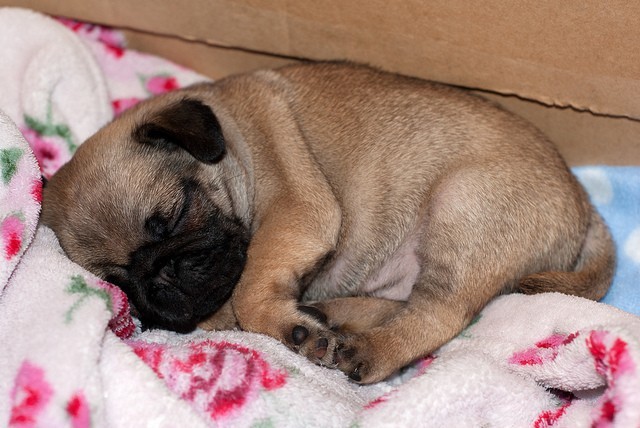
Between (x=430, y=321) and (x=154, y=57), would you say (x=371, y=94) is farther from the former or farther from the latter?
(x=154, y=57)

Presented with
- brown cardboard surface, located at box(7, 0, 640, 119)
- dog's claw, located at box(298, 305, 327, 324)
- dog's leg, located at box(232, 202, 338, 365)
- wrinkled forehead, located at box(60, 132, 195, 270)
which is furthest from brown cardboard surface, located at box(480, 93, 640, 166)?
wrinkled forehead, located at box(60, 132, 195, 270)

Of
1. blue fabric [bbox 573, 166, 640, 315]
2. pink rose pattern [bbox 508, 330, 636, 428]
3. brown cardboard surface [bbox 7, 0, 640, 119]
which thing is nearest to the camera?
pink rose pattern [bbox 508, 330, 636, 428]

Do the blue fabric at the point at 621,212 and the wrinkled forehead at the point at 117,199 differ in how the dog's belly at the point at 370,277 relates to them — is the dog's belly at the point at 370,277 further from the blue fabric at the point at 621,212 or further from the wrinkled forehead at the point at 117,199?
the blue fabric at the point at 621,212

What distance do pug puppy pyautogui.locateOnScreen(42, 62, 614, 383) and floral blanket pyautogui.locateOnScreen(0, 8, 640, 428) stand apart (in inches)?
5.5

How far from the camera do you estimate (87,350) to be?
9.11ft

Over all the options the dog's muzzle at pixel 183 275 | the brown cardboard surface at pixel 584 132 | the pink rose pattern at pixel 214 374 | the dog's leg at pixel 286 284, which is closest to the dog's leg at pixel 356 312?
the dog's leg at pixel 286 284

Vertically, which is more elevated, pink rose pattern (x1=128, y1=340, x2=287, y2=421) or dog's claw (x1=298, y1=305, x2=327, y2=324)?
pink rose pattern (x1=128, y1=340, x2=287, y2=421)

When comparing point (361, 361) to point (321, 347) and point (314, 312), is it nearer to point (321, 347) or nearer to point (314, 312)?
point (321, 347)

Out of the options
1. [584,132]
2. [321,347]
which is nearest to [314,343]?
[321,347]

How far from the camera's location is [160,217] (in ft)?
10.6

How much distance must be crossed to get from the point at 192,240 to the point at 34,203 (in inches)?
26.2

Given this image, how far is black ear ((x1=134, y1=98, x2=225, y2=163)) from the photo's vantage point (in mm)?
3195

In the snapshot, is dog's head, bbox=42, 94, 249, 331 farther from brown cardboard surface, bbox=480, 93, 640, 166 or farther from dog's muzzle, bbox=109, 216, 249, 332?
brown cardboard surface, bbox=480, 93, 640, 166

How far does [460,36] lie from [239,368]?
188 cm
